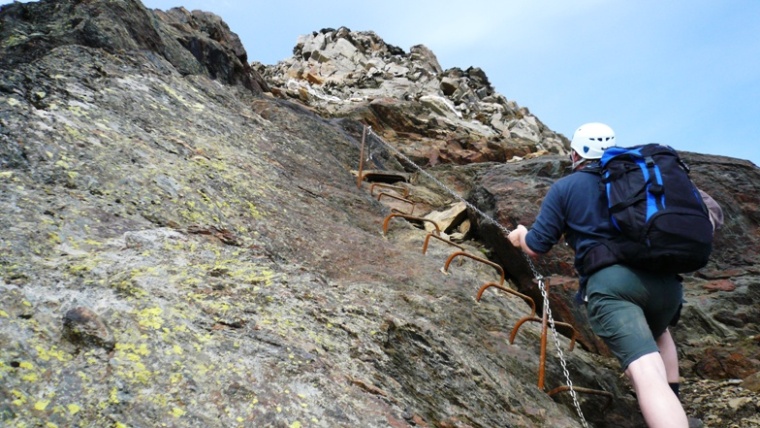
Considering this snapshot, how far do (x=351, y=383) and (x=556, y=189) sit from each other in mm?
2294

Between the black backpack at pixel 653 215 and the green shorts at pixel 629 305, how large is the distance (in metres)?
0.10

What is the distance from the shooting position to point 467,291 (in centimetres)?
759

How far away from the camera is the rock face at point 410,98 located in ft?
78.8

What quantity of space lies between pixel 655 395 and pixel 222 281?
10.7ft

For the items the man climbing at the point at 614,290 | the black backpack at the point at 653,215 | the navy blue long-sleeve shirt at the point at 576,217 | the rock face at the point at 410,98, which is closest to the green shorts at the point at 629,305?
the man climbing at the point at 614,290

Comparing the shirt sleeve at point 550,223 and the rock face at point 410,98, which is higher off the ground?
the rock face at point 410,98

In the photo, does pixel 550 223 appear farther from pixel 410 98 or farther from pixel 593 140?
pixel 410 98

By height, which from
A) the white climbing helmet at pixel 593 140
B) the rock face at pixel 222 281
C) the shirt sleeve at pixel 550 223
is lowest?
the rock face at pixel 222 281

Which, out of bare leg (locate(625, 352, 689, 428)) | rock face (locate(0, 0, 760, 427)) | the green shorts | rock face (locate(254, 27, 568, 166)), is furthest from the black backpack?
rock face (locate(254, 27, 568, 166))

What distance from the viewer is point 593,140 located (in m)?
5.29

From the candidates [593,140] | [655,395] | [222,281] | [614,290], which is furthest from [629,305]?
[222,281]

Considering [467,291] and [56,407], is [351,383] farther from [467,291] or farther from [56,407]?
[467,291]

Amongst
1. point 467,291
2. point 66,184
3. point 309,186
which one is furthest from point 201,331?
point 309,186

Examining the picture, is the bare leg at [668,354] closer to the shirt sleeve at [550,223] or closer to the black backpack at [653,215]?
the black backpack at [653,215]
